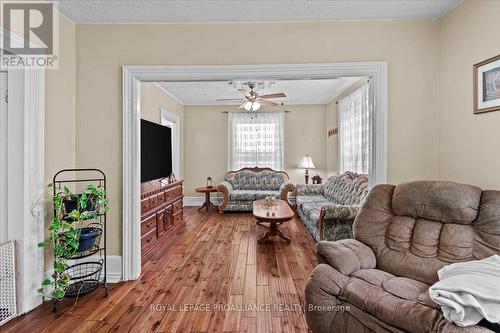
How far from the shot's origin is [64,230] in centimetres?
224

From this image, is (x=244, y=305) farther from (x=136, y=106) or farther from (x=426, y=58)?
(x=426, y=58)

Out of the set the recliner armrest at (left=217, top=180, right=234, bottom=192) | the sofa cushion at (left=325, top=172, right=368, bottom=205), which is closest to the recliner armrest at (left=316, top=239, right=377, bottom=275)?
the sofa cushion at (left=325, top=172, right=368, bottom=205)

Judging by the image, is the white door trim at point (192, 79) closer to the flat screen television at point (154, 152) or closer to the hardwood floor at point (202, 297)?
the hardwood floor at point (202, 297)

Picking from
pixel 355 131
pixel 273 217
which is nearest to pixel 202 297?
pixel 273 217

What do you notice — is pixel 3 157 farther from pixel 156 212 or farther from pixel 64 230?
pixel 156 212

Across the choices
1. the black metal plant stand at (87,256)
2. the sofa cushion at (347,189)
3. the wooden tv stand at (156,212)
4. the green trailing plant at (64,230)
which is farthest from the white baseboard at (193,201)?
the green trailing plant at (64,230)

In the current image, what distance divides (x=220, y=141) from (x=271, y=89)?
213cm

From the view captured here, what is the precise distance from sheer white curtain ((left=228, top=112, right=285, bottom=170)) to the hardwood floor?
3.08m

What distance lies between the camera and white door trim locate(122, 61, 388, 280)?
2471 millimetres

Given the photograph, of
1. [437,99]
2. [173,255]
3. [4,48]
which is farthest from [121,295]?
[437,99]

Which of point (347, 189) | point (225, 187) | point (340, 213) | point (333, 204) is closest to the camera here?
point (340, 213)

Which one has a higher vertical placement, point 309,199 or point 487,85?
point 487,85

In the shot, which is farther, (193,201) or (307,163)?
(193,201)

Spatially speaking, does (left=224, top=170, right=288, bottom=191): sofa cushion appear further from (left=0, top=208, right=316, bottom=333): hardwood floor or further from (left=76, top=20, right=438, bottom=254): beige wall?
(left=76, top=20, right=438, bottom=254): beige wall
